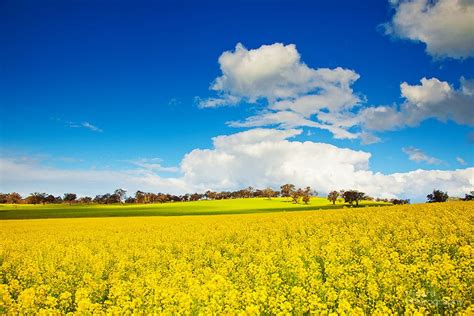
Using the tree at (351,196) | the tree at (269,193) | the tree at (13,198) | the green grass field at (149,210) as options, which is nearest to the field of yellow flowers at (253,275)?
the green grass field at (149,210)

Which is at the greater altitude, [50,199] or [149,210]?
[50,199]

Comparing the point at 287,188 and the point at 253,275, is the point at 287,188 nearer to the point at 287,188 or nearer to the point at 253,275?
the point at 287,188

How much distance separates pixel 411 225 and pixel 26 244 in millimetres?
24575

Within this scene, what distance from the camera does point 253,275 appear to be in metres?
13.2

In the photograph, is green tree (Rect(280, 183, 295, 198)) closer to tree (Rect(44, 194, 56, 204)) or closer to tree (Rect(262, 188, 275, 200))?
tree (Rect(262, 188, 275, 200))

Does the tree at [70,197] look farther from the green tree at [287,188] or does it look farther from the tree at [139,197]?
the green tree at [287,188]

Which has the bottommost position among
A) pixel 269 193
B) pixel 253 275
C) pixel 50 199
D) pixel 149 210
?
pixel 149 210

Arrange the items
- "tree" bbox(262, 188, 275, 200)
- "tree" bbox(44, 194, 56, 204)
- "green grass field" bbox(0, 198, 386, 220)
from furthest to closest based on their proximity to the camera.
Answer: "tree" bbox(262, 188, 275, 200) < "tree" bbox(44, 194, 56, 204) < "green grass field" bbox(0, 198, 386, 220)

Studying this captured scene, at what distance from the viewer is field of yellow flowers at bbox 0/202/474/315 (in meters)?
9.20

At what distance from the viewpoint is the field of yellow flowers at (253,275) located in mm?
9195

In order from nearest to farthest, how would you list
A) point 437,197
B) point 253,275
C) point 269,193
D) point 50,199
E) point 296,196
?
1. point 253,275
2. point 437,197
3. point 296,196
4. point 50,199
5. point 269,193

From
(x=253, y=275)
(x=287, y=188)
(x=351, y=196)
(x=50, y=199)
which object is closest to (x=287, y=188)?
(x=287, y=188)

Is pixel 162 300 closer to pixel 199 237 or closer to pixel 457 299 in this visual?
pixel 457 299

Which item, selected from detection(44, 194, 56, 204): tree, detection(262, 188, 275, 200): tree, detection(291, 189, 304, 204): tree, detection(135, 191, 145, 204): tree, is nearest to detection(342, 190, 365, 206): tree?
detection(291, 189, 304, 204): tree
